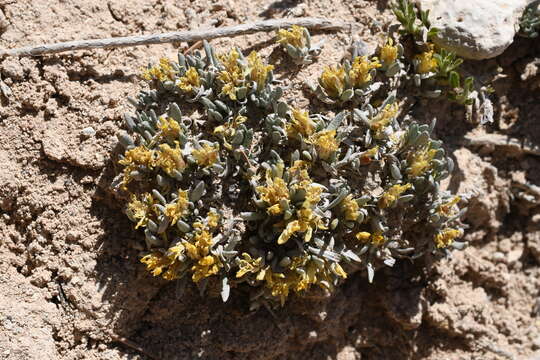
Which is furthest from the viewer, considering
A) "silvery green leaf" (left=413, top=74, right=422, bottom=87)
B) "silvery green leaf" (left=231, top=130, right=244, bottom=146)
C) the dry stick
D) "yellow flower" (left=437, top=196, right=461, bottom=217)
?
"silvery green leaf" (left=413, top=74, right=422, bottom=87)

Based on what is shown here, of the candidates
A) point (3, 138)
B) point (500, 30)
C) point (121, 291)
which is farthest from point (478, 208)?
point (3, 138)

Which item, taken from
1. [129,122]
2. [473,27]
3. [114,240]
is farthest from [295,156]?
[473,27]

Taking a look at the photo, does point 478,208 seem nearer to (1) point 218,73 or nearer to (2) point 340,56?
(2) point 340,56

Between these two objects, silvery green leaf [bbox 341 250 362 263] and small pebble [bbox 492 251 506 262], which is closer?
silvery green leaf [bbox 341 250 362 263]

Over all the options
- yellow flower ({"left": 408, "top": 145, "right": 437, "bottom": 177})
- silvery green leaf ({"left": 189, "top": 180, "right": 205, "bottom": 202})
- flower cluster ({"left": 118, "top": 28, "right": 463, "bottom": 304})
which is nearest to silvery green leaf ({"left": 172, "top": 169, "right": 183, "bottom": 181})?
flower cluster ({"left": 118, "top": 28, "right": 463, "bottom": 304})

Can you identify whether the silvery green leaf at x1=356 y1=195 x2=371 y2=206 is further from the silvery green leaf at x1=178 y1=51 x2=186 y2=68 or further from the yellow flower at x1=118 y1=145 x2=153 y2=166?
the silvery green leaf at x1=178 y1=51 x2=186 y2=68

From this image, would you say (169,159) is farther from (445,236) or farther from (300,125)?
(445,236)
